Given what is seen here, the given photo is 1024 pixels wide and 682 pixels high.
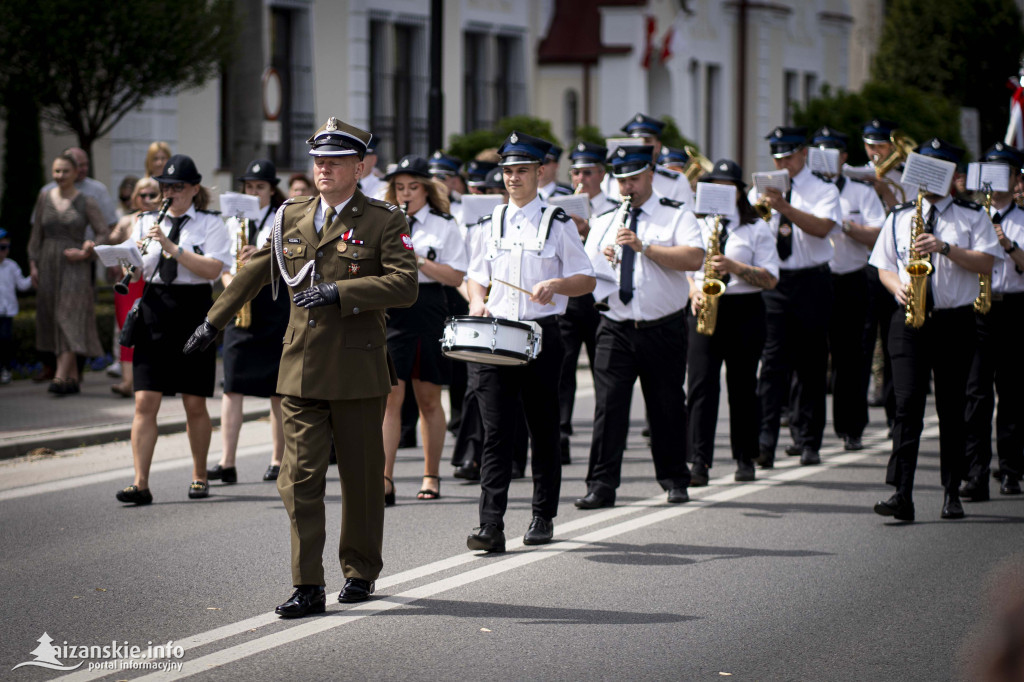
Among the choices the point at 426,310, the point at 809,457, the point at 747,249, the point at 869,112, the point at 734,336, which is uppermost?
the point at 869,112

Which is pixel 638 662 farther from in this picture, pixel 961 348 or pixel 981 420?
pixel 981 420

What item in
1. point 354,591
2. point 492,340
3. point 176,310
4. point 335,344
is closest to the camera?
point 335,344

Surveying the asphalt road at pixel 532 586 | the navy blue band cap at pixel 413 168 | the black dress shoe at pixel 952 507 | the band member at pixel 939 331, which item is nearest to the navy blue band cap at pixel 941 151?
the band member at pixel 939 331

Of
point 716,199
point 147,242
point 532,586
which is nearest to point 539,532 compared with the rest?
point 532,586

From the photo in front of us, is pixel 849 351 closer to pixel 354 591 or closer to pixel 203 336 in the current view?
pixel 354 591

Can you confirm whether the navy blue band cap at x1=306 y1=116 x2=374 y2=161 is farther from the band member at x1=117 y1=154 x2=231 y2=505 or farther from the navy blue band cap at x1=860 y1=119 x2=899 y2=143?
the navy blue band cap at x1=860 y1=119 x2=899 y2=143

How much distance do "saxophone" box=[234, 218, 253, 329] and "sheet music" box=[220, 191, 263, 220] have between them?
86 mm

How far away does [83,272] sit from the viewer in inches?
561

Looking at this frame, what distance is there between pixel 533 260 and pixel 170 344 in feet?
8.33

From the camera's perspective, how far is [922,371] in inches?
336

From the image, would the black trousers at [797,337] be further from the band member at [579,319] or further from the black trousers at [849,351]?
the band member at [579,319]

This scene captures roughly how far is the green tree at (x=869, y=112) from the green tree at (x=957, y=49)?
7682 mm

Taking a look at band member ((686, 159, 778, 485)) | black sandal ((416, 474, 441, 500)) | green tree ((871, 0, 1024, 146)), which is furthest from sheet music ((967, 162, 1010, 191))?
green tree ((871, 0, 1024, 146))

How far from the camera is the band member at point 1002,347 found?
9453 millimetres
